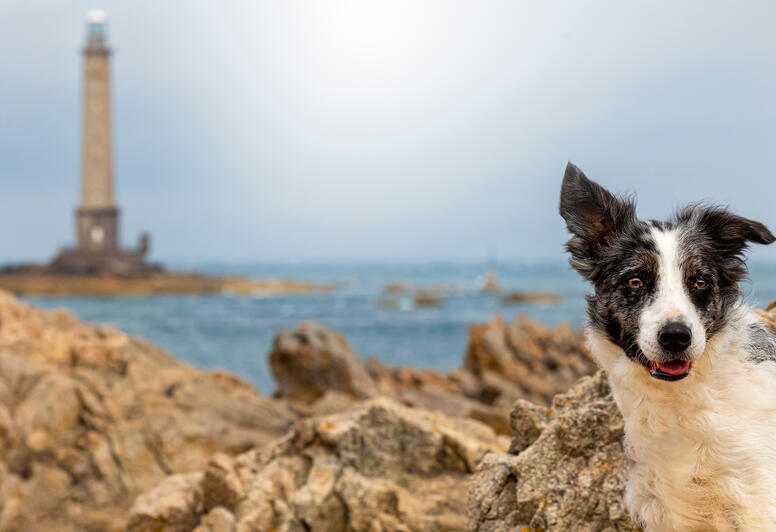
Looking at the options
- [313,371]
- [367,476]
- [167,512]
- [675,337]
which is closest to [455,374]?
[313,371]

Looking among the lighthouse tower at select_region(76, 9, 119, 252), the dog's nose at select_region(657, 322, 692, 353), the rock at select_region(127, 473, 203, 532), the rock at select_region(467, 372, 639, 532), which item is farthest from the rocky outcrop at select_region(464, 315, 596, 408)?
the lighthouse tower at select_region(76, 9, 119, 252)

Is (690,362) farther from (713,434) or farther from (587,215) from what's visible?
(587,215)

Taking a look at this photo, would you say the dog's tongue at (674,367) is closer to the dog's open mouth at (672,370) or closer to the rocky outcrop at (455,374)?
the dog's open mouth at (672,370)

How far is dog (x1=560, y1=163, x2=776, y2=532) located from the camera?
3.56 metres

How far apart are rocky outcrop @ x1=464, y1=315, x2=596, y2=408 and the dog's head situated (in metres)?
15.3

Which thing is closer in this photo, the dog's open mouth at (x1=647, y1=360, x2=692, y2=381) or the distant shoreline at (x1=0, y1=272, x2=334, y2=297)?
the dog's open mouth at (x1=647, y1=360, x2=692, y2=381)

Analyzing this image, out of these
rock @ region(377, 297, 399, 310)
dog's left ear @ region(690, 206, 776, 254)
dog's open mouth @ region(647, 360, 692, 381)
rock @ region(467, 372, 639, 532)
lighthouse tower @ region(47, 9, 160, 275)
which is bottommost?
rock @ region(377, 297, 399, 310)

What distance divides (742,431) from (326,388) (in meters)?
14.3

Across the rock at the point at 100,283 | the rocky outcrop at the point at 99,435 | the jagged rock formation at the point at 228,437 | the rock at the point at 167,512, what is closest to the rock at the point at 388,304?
the rock at the point at 100,283

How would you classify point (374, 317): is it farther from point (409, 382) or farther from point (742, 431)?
point (742, 431)

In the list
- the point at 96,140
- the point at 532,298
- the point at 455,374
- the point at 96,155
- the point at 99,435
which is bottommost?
the point at 532,298

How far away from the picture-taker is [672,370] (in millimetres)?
3510

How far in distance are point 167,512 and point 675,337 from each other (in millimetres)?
4835

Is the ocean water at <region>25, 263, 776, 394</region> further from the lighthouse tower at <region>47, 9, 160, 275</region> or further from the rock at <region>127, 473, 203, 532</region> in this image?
the rock at <region>127, 473, 203, 532</region>
